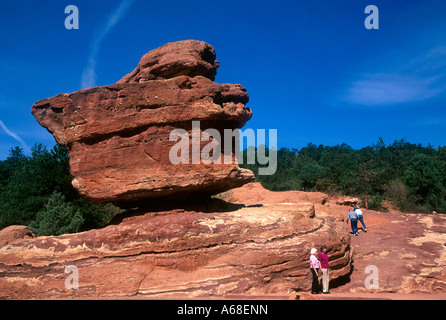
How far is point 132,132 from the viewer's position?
8.68 meters

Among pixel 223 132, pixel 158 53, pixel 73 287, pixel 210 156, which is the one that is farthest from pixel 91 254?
pixel 158 53

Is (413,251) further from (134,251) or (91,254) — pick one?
(91,254)

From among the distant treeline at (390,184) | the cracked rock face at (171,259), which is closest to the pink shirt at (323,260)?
the cracked rock face at (171,259)

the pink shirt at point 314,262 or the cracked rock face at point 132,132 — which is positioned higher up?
the cracked rock face at point 132,132

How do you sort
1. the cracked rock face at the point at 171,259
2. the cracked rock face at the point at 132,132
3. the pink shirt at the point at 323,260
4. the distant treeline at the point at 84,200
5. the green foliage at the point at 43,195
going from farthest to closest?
the green foliage at the point at 43,195
the distant treeline at the point at 84,200
the cracked rock face at the point at 132,132
the pink shirt at the point at 323,260
the cracked rock face at the point at 171,259

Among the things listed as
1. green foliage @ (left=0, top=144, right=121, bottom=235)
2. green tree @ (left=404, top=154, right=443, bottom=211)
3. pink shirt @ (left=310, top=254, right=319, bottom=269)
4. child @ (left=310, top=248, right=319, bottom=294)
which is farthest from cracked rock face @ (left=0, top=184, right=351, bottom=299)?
green tree @ (left=404, top=154, right=443, bottom=211)

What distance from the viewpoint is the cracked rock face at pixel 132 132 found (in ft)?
27.6

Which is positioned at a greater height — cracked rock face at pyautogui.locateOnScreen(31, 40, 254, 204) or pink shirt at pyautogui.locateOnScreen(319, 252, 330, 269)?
cracked rock face at pyautogui.locateOnScreen(31, 40, 254, 204)

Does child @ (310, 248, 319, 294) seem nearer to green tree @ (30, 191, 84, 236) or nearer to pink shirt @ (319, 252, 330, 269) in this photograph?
pink shirt @ (319, 252, 330, 269)

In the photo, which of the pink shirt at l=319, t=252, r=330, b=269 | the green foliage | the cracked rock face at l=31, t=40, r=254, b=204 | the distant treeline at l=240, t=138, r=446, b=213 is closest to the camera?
the pink shirt at l=319, t=252, r=330, b=269

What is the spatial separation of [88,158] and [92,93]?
204 cm

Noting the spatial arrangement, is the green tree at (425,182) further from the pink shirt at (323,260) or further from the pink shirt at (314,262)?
the pink shirt at (314,262)

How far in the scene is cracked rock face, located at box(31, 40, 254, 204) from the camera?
27.6ft

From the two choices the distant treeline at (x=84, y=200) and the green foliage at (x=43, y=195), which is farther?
the green foliage at (x=43, y=195)
